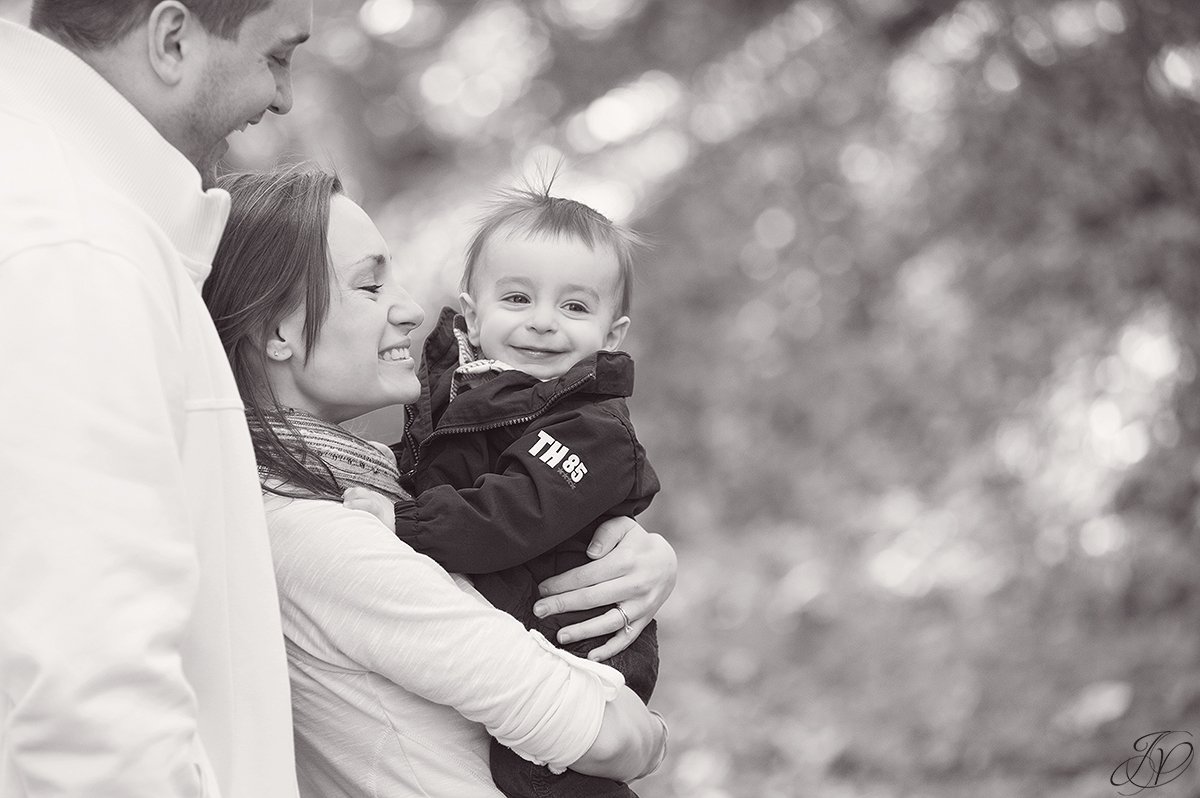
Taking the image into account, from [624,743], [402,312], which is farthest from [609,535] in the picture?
[402,312]

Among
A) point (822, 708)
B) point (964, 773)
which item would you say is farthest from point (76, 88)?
point (822, 708)

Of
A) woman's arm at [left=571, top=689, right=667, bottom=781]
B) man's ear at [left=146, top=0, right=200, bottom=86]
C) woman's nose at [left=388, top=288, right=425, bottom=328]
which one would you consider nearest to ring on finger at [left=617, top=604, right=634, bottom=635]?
woman's arm at [left=571, top=689, right=667, bottom=781]

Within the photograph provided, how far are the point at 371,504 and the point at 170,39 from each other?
733 millimetres

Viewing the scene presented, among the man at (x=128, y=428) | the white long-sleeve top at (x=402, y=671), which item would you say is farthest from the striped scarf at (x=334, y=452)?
the man at (x=128, y=428)

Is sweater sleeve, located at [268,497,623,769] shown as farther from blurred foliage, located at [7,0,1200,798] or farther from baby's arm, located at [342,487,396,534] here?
blurred foliage, located at [7,0,1200,798]

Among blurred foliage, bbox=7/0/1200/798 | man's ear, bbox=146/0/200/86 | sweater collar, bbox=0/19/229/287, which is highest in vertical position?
man's ear, bbox=146/0/200/86

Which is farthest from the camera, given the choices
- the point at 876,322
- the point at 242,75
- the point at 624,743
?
the point at 876,322

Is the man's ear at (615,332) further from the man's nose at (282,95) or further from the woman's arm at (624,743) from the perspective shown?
the man's nose at (282,95)

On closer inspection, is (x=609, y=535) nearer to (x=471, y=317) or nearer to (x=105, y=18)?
(x=471, y=317)

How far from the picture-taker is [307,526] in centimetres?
189

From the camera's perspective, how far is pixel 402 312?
7.28 feet

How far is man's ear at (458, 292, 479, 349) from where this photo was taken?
255 centimetres

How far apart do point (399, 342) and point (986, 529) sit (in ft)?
15.9

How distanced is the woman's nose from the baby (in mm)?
162
